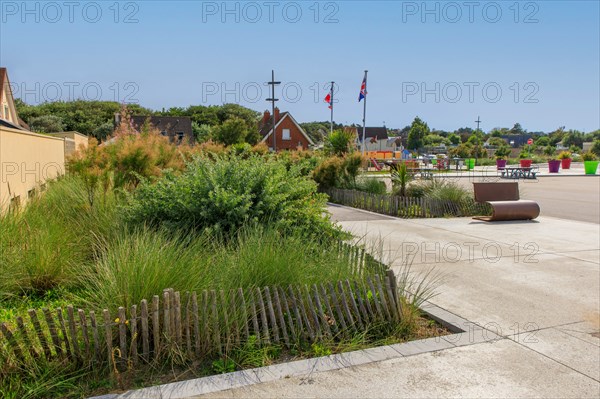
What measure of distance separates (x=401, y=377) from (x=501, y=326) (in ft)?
5.60

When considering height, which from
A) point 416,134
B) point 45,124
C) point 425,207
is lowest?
point 425,207

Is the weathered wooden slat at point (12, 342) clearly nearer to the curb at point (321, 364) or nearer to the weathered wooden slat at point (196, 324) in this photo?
the curb at point (321, 364)

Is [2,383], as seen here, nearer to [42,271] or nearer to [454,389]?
[42,271]

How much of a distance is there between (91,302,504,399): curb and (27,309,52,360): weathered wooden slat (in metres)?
0.55

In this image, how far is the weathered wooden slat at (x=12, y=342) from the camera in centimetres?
333

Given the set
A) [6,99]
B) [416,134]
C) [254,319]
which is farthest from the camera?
[416,134]

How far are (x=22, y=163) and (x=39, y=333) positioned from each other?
20.6 ft

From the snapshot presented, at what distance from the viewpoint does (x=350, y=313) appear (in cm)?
451

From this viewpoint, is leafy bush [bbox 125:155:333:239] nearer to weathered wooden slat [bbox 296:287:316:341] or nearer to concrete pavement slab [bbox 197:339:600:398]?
weathered wooden slat [bbox 296:287:316:341]

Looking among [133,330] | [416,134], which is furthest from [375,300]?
[416,134]

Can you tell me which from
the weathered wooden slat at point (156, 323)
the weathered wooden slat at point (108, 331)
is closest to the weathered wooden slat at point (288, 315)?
the weathered wooden slat at point (156, 323)

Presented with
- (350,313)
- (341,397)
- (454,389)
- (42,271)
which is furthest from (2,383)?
(454,389)

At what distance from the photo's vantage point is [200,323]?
13.1 ft

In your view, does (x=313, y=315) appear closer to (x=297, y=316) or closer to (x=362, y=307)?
(x=297, y=316)
